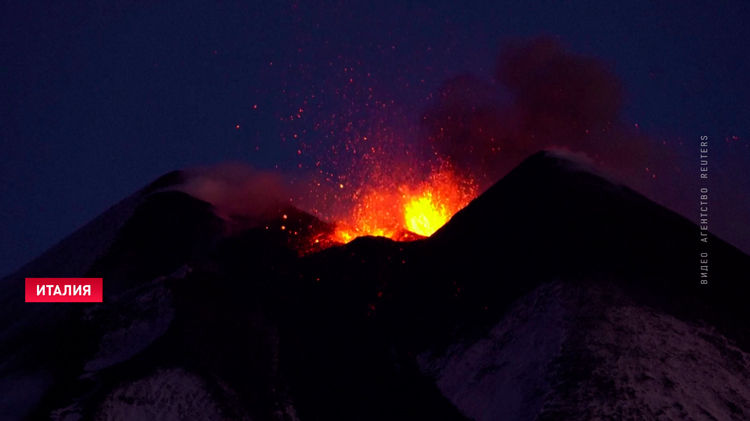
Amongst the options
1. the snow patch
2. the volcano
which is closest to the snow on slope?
the volcano

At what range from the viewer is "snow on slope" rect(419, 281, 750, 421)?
729 inches

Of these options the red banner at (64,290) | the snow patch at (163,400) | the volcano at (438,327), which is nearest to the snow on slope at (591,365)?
the volcano at (438,327)

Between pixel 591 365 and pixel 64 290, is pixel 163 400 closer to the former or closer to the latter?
pixel 591 365

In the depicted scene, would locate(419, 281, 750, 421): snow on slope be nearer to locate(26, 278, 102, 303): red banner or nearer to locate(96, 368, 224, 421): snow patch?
locate(96, 368, 224, 421): snow patch

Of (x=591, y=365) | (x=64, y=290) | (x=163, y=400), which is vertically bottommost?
(x=591, y=365)

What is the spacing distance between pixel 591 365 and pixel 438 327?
6.64 m

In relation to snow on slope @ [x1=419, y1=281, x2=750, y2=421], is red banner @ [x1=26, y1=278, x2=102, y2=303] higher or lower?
higher

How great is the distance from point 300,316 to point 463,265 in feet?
22.6

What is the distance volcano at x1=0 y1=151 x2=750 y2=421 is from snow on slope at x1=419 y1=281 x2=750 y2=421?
0.17 ft

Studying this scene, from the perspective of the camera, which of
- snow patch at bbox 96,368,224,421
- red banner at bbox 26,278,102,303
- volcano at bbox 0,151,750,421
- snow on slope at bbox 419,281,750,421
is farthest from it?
red banner at bbox 26,278,102,303

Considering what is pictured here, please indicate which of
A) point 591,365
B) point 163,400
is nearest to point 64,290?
point 163,400

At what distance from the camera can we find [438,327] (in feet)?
82.9

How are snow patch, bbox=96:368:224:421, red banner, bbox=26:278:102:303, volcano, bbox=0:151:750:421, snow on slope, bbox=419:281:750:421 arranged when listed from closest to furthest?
snow on slope, bbox=419:281:750:421, volcano, bbox=0:151:750:421, snow patch, bbox=96:368:224:421, red banner, bbox=26:278:102:303

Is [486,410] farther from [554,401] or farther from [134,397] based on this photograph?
[134,397]
